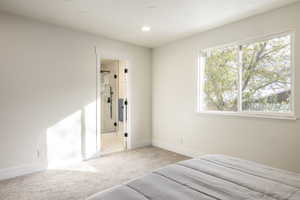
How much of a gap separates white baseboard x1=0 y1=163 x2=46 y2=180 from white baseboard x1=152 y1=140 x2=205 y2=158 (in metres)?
2.49

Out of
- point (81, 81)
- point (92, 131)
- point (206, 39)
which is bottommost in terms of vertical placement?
point (92, 131)

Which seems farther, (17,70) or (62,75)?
(62,75)

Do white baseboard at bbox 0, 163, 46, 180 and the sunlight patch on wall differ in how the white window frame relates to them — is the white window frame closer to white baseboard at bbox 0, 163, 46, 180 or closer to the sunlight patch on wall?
the sunlight patch on wall

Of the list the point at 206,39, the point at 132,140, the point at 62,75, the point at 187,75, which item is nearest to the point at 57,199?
the point at 62,75

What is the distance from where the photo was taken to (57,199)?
7.16 feet

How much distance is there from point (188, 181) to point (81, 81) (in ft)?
9.49

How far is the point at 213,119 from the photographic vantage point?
132 inches

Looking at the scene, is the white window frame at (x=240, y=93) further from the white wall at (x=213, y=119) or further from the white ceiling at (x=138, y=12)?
the white ceiling at (x=138, y=12)

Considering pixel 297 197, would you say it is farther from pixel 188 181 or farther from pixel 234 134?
pixel 234 134

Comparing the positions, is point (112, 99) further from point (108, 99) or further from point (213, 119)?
point (213, 119)

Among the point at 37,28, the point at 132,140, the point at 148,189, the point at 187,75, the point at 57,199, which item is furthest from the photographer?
the point at 132,140

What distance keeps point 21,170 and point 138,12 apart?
3.08 m

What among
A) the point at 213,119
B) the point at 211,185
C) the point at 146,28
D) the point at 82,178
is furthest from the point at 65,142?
the point at 211,185

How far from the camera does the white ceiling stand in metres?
2.42
